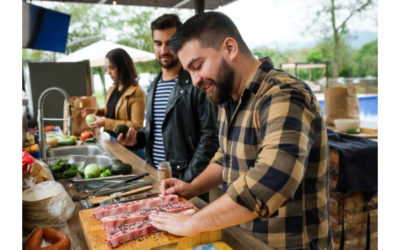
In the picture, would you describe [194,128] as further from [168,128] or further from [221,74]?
[221,74]

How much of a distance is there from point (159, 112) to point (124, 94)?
117 cm

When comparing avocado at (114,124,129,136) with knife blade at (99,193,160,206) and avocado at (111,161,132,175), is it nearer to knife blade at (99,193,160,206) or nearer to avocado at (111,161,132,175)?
avocado at (111,161,132,175)

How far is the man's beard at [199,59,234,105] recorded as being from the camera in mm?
1535

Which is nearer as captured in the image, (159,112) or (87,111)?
(159,112)

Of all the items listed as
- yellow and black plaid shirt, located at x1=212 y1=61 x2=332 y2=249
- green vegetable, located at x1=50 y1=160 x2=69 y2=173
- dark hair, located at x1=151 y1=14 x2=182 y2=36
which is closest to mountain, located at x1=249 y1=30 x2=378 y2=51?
dark hair, located at x1=151 y1=14 x2=182 y2=36

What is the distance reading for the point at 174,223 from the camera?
142cm

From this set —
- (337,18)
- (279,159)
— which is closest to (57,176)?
(279,159)

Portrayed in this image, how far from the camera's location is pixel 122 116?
13.1 feet

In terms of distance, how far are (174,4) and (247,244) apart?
24.2 ft

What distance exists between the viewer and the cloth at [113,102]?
4.18 metres

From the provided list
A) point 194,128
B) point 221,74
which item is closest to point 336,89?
point 194,128

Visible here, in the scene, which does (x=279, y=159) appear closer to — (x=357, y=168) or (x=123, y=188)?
(x=123, y=188)

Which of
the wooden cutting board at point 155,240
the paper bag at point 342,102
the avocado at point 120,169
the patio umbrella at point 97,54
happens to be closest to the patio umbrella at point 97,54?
the patio umbrella at point 97,54

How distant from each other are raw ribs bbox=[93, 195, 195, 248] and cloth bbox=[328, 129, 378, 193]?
2.05m
